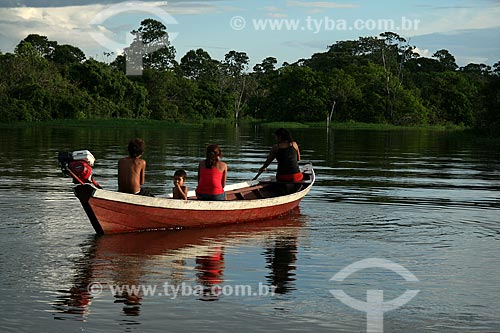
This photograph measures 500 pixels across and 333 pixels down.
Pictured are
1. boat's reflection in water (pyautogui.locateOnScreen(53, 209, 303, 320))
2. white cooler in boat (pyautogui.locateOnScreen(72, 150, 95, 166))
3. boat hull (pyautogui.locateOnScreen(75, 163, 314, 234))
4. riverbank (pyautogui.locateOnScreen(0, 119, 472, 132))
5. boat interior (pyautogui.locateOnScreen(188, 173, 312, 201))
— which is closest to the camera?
boat's reflection in water (pyautogui.locateOnScreen(53, 209, 303, 320))

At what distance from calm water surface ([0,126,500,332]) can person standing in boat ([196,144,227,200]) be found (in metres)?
0.71

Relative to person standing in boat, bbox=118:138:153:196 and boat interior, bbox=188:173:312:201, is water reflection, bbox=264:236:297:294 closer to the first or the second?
person standing in boat, bbox=118:138:153:196

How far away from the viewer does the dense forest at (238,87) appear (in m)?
76.0

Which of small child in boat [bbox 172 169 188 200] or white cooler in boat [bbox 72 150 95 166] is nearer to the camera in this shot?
white cooler in boat [bbox 72 150 95 166]

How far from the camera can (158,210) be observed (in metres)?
13.9

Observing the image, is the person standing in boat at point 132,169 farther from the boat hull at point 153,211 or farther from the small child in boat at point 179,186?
the small child in boat at point 179,186

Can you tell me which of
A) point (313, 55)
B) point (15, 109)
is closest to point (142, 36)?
point (313, 55)

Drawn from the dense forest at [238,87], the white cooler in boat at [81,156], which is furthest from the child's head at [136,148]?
the dense forest at [238,87]

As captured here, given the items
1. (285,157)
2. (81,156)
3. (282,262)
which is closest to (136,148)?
(81,156)

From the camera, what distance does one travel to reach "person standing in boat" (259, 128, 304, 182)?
57.0ft

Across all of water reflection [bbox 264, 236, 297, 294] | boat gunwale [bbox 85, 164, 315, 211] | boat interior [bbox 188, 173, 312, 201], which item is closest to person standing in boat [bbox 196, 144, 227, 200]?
boat gunwale [bbox 85, 164, 315, 211]

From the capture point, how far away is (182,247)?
42.6 feet

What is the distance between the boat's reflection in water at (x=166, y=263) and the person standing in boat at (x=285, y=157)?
7.55ft

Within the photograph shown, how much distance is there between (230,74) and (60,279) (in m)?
129
